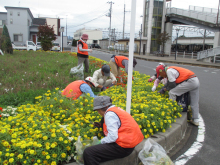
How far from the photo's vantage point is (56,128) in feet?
10.2

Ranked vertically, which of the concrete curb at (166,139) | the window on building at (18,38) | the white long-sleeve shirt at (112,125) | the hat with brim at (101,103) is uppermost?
the window on building at (18,38)

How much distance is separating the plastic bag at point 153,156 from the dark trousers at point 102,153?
310mm

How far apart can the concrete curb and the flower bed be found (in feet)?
0.43

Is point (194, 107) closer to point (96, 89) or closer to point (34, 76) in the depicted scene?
point (96, 89)

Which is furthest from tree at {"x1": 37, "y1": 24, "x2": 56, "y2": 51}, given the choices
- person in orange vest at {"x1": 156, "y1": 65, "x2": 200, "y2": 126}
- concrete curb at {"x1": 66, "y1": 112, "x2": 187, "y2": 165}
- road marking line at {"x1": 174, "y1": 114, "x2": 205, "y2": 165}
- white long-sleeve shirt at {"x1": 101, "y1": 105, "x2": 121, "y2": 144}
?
white long-sleeve shirt at {"x1": 101, "y1": 105, "x2": 121, "y2": 144}

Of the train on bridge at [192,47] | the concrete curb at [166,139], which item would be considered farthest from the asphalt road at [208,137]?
the train on bridge at [192,47]

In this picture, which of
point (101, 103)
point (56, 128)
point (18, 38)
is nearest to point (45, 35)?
point (56, 128)

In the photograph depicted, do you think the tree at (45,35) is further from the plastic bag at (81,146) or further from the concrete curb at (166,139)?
the plastic bag at (81,146)

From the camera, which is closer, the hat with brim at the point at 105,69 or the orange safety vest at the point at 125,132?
the orange safety vest at the point at 125,132

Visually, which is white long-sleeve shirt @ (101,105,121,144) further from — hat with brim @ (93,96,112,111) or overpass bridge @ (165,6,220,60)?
overpass bridge @ (165,6,220,60)

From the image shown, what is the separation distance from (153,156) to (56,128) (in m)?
1.53

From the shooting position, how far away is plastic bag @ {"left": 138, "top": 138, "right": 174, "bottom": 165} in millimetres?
2868

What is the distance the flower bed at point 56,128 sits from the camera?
257 centimetres

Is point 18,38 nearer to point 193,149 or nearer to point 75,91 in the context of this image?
point 75,91
